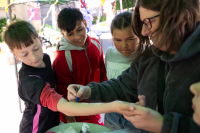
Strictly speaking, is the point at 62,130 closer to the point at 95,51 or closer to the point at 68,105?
the point at 68,105

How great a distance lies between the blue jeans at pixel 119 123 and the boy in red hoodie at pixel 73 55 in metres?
0.38

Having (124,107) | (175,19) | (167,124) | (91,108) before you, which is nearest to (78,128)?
(91,108)

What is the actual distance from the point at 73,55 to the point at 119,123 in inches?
25.3

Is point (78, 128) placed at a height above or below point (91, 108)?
below

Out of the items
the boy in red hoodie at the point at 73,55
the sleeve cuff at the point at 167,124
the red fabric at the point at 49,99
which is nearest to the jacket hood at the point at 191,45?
the sleeve cuff at the point at 167,124

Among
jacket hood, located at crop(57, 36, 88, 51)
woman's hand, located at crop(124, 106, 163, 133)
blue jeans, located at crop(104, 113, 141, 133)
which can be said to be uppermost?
jacket hood, located at crop(57, 36, 88, 51)

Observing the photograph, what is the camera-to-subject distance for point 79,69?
132cm

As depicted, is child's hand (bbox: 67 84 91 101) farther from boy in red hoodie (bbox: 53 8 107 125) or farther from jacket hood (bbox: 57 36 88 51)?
jacket hood (bbox: 57 36 88 51)

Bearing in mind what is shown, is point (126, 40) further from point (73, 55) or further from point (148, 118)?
point (148, 118)

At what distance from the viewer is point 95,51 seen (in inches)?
56.3

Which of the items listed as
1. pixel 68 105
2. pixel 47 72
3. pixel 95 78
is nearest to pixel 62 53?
pixel 47 72

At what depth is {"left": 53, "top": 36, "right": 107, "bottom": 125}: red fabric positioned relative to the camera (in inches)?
49.1

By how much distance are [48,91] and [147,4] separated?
0.70 metres

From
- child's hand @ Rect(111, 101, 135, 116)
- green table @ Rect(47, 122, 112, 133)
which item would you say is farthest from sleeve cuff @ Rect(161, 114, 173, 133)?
green table @ Rect(47, 122, 112, 133)
